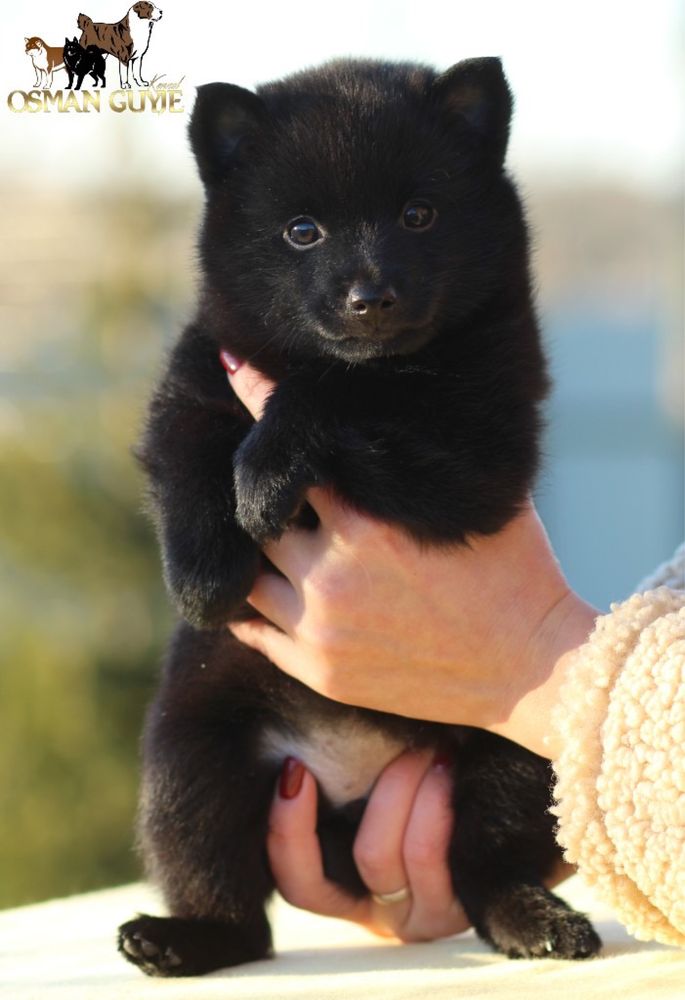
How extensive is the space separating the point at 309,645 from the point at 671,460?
8412mm

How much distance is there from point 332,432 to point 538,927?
0.89m

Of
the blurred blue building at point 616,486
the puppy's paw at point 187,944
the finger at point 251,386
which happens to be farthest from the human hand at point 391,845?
the blurred blue building at point 616,486

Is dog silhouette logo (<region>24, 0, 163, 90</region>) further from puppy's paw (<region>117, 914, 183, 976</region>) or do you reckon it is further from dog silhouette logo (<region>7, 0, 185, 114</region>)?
puppy's paw (<region>117, 914, 183, 976</region>)

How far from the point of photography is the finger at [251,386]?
241cm

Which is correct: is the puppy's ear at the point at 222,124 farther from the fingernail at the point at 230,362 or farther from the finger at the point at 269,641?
the finger at the point at 269,641

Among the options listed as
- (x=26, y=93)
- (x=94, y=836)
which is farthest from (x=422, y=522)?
(x=94, y=836)

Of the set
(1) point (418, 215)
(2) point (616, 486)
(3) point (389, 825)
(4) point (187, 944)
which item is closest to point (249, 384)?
(1) point (418, 215)

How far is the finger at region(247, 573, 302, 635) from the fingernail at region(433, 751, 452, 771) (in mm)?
390

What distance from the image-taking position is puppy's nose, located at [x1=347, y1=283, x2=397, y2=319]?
2.22m

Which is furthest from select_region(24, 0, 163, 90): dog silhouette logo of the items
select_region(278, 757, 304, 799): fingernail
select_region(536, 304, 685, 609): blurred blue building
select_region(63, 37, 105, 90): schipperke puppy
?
select_region(536, 304, 685, 609): blurred blue building

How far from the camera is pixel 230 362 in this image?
2488mm

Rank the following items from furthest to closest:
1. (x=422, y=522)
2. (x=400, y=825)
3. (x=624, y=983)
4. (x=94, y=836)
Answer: (x=94, y=836) → (x=400, y=825) → (x=422, y=522) → (x=624, y=983)

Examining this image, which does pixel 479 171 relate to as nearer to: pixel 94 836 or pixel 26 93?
pixel 26 93

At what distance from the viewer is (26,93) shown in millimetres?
2809
